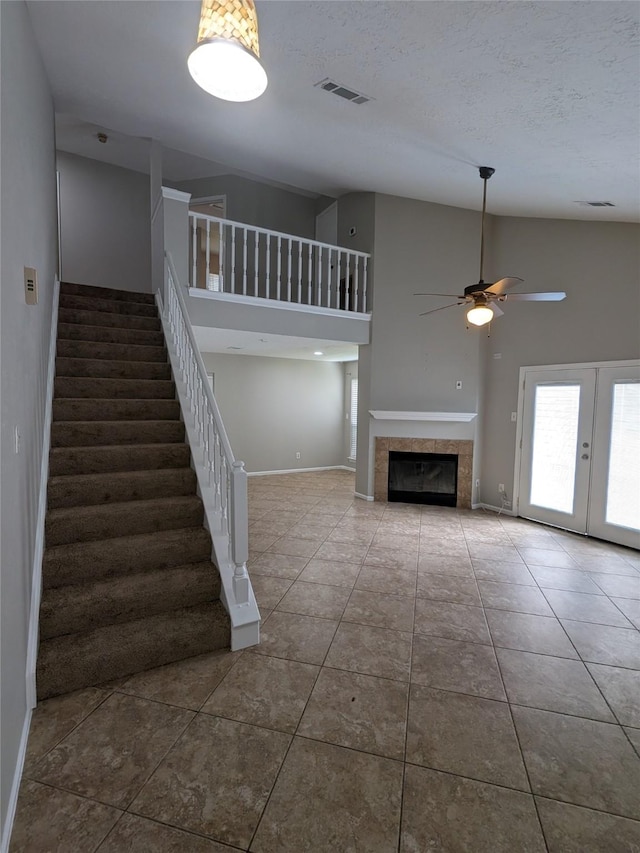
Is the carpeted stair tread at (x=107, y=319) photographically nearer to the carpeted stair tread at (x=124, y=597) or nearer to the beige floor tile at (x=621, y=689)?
the carpeted stair tread at (x=124, y=597)

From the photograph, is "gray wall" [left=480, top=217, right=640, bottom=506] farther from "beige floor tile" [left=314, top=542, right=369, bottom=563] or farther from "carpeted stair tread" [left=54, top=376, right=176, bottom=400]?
"carpeted stair tread" [left=54, top=376, right=176, bottom=400]

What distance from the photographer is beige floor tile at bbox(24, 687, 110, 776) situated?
181 cm

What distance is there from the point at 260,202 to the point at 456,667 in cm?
703

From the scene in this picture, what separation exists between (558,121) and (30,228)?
3801mm

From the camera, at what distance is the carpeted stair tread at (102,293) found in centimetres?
483

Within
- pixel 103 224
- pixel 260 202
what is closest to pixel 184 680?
pixel 103 224

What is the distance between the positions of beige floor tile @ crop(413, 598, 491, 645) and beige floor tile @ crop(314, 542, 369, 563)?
0.93 m

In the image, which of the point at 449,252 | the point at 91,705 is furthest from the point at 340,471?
the point at 91,705

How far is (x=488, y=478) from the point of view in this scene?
19.8ft

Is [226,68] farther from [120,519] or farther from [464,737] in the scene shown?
[464,737]

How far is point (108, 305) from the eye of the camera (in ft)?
15.4

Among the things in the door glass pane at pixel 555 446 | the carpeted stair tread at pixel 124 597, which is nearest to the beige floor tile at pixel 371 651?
the carpeted stair tread at pixel 124 597

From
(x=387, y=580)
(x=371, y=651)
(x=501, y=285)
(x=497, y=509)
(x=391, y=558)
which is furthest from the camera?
(x=497, y=509)

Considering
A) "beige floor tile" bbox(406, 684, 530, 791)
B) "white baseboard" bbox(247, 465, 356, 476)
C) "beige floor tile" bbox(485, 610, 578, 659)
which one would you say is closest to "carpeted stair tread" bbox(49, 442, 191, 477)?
"beige floor tile" bbox(406, 684, 530, 791)
